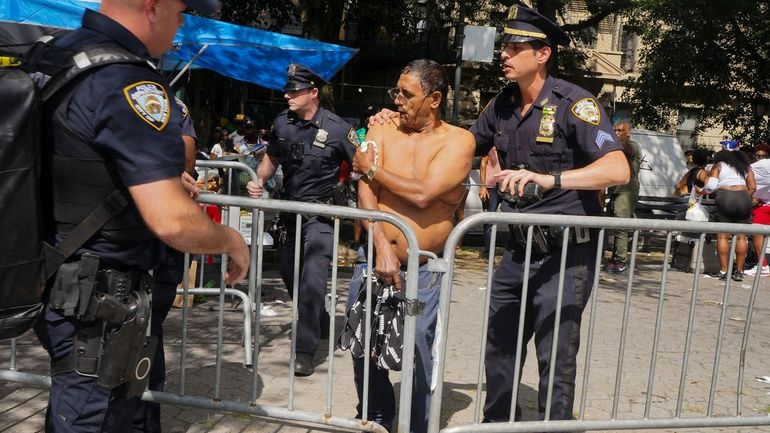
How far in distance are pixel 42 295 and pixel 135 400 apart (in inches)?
21.2

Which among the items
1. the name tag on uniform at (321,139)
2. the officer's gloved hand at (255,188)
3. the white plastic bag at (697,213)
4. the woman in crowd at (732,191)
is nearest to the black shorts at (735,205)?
the woman in crowd at (732,191)

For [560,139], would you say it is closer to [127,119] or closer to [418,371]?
[418,371]

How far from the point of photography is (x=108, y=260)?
8.38 ft

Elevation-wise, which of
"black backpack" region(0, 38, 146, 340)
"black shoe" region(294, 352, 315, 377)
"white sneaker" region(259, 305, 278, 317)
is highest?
"black backpack" region(0, 38, 146, 340)

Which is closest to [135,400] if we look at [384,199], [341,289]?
[384,199]

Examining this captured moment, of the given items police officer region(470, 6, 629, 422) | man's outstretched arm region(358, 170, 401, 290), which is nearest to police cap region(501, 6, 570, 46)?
police officer region(470, 6, 629, 422)

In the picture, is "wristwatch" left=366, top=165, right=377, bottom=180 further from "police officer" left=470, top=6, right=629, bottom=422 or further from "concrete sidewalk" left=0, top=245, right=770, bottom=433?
"concrete sidewalk" left=0, top=245, right=770, bottom=433

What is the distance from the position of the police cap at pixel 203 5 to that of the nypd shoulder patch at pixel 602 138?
1988 millimetres

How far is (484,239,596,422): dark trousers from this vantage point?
4.04 m

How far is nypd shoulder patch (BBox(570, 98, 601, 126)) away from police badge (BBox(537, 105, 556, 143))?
105 millimetres

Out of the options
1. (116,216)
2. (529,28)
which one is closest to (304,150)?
(529,28)

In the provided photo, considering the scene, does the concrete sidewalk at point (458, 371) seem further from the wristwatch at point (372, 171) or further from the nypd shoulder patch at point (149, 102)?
the nypd shoulder patch at point (149, 102)

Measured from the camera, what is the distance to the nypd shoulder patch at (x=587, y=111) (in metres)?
3.97

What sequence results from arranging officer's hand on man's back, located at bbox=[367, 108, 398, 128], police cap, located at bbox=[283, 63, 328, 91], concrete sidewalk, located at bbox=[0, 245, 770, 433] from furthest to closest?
1. police cap, located at bbox=[283, 63, 328, 91]
2. concrete sidewalk, located at bbox=[0, 245, 770, 433]
3. officer's hand on man's back, located at bbox=[367, 108, 398, 128]
